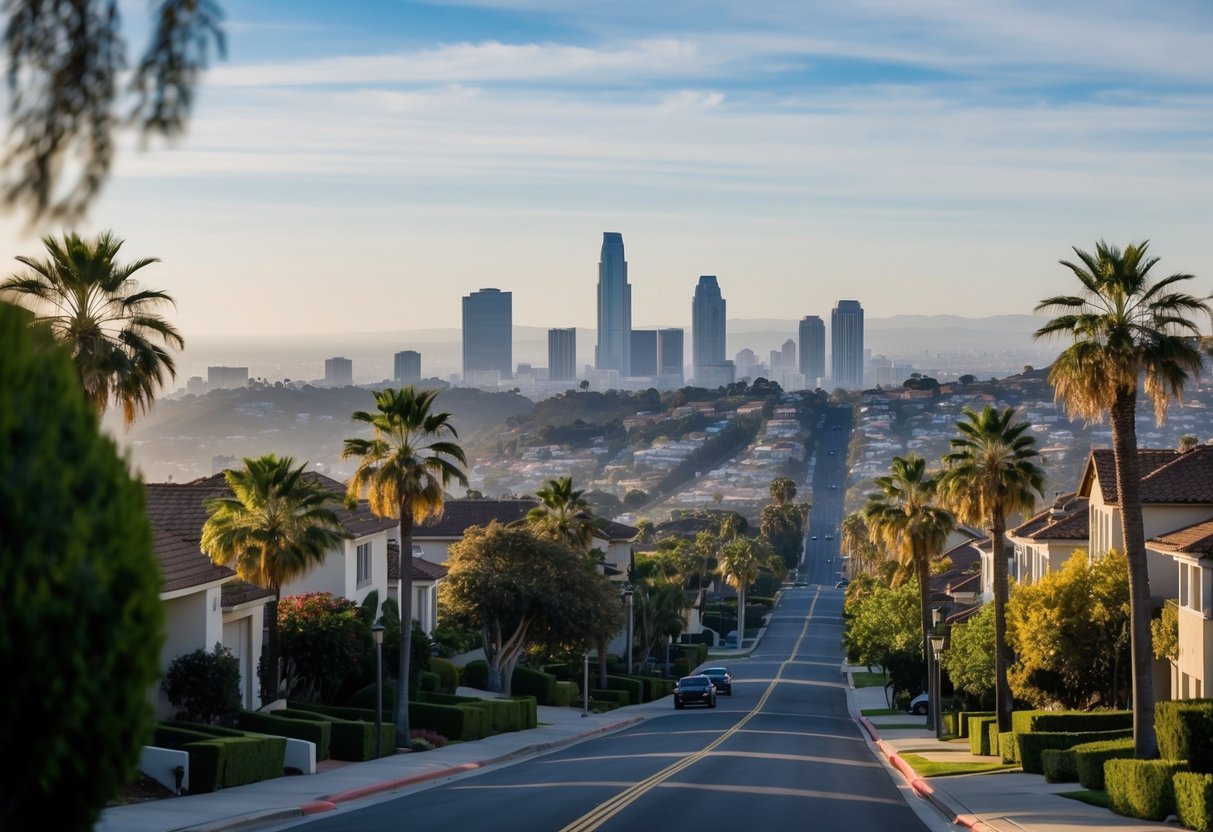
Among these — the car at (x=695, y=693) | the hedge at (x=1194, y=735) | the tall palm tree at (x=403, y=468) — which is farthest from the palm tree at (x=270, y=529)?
the car at (x=695, y=693)

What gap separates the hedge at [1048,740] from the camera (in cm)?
3553

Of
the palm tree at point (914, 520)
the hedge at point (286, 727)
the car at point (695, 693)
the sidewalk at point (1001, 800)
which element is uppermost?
the palm tree at point (914, 520)

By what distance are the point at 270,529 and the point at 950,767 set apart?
766 inches

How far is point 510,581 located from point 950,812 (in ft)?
119

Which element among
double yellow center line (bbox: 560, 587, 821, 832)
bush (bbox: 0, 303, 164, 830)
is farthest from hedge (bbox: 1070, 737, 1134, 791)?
bush (bbox: 0, 303, 164, 830)

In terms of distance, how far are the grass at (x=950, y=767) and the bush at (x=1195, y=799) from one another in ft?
47.6

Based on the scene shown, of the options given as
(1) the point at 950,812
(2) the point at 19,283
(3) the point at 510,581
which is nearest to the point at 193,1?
(2) the point at 19,283

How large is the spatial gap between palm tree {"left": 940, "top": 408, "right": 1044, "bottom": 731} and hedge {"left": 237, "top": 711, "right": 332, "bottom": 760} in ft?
66.2

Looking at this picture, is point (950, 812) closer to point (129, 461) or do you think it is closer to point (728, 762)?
point (728, 762)

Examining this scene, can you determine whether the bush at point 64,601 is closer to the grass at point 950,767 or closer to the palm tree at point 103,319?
the palm tree at point 103,319

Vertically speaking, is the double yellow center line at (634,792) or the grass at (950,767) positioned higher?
the double yellow center line at (634,792)

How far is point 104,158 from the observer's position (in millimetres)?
9555

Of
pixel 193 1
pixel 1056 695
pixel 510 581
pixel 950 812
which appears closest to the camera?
pixel 193 1

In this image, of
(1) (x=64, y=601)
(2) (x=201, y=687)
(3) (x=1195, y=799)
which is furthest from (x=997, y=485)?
(1) (x=64, y=601)
